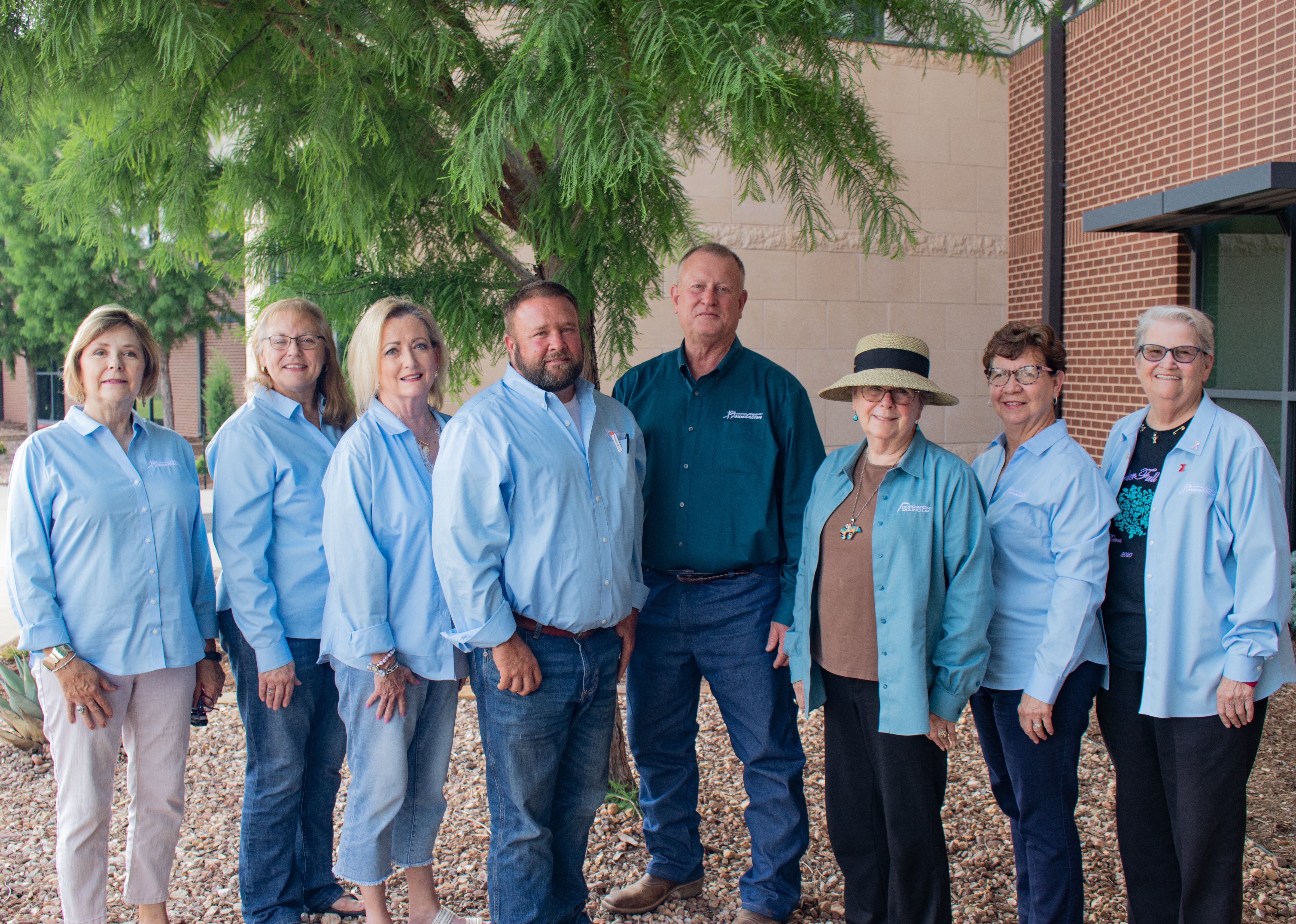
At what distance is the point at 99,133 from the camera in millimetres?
2963

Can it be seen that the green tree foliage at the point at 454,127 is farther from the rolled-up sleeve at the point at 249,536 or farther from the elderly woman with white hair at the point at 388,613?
the rolled-up sleeve at the point at 249,536

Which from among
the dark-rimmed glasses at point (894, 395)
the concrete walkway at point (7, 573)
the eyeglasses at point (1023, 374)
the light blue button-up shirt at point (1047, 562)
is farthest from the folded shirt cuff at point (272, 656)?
the eyeglasses at point (1023, 374)

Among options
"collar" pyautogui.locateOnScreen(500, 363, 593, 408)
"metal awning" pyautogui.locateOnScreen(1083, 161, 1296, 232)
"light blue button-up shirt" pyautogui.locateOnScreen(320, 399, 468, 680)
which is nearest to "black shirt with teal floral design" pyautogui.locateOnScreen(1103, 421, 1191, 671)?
"collar" pyautogui.locateOnScreen(500, 363, 593, 408)

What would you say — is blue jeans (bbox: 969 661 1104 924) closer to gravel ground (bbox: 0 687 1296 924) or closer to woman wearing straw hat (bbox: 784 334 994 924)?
woman wearing straw hat (bbox: 784 334 994 924)

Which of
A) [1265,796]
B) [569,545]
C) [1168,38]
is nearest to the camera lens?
[569,545]

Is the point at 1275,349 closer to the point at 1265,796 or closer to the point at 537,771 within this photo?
the point at 1265,796

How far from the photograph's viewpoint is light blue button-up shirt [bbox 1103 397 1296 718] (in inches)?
98.7

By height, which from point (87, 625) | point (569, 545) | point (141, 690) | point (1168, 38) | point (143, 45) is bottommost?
point (141, 690)

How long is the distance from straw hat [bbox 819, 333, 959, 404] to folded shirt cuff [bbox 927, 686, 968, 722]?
0.84m

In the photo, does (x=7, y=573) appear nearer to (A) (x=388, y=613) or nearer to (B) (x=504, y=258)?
(B) (x=504, y=258)

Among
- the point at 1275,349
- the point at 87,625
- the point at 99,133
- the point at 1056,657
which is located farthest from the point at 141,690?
the point at 1275,349

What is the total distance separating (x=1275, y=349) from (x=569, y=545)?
23.9 ft

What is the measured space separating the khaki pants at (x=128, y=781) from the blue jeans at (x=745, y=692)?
1.48 m

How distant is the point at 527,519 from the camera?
272 cm
